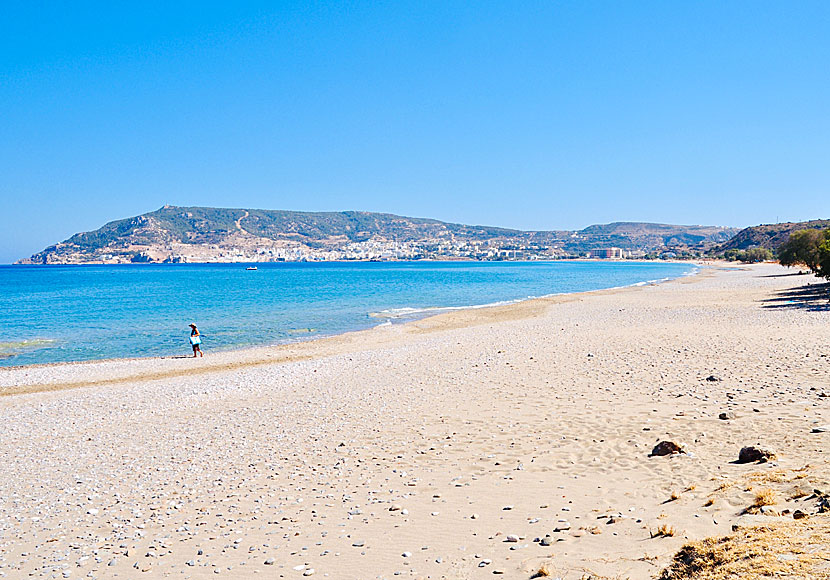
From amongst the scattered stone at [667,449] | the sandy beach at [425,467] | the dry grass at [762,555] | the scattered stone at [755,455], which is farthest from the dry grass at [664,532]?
the scattered stone at [667,449]

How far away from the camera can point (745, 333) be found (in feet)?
68.8

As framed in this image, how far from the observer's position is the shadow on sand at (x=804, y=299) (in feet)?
95.7

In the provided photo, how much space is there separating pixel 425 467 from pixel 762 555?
514 cm

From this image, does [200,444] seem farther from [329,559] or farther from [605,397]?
[605,397]

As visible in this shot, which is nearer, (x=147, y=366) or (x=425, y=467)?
(x=425, y=467)

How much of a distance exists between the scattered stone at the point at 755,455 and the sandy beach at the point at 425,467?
182 millimetres

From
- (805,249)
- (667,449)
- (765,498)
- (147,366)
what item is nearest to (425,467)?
(667,449)

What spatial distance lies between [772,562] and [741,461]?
391 cm

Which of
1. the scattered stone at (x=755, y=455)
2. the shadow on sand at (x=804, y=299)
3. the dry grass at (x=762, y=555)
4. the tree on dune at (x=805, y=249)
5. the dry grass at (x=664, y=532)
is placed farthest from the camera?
the tree on dune at (x=805, y=249)

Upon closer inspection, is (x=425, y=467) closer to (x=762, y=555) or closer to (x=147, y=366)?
(x=762, y=555)

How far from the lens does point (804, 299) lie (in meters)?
34.2

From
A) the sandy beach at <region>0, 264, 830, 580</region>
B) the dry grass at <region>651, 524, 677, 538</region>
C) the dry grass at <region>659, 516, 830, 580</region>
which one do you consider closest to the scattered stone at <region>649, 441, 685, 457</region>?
the sandy beach at <region>0, 264, 830, 580</region>

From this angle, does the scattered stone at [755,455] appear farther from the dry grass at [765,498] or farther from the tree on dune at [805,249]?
the tree on dune at [805,249]

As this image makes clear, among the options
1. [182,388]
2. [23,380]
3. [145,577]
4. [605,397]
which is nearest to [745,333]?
[605,397]
